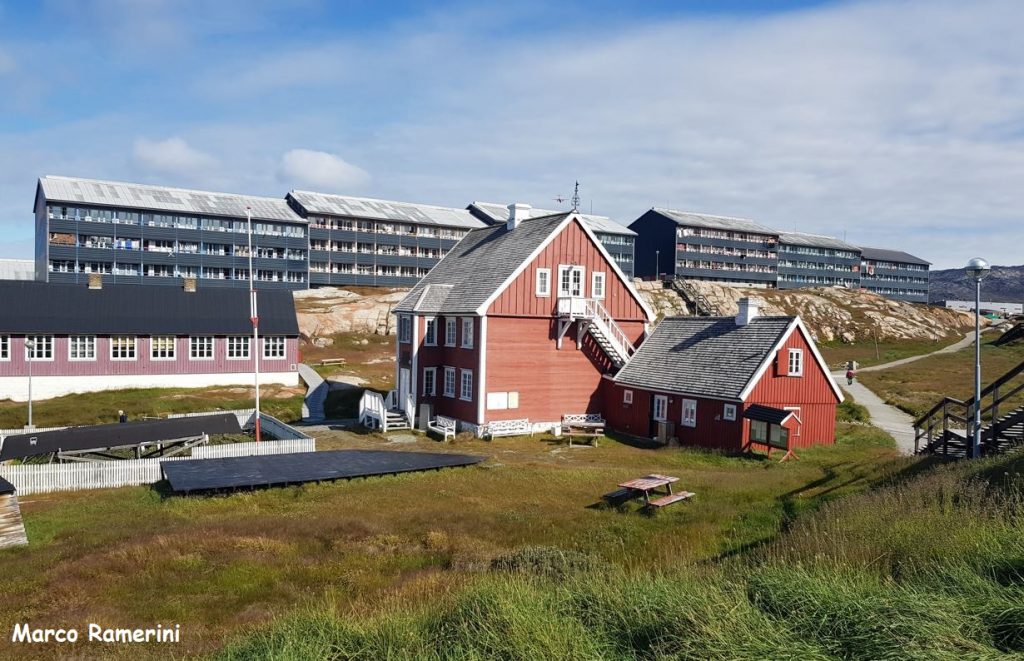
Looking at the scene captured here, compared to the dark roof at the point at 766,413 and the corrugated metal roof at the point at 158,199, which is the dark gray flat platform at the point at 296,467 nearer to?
the dark roof at the point at 766,413

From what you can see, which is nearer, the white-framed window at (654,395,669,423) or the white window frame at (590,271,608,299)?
the white-framed window at (654,395,669,423)

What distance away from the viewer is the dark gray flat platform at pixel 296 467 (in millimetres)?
24031

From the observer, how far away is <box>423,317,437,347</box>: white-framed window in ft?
133

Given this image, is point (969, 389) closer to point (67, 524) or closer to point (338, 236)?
point (67, 524)

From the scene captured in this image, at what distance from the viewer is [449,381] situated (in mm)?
39781

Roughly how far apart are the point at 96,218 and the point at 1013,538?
281 feet

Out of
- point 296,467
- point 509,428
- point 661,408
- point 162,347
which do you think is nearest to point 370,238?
point 162,347

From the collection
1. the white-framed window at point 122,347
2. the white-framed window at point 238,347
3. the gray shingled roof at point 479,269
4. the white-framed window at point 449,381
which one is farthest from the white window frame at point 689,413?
the white-framed window at point 122,347

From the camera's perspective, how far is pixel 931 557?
10766mm

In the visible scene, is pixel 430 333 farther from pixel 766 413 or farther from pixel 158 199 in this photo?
pixel 158 199

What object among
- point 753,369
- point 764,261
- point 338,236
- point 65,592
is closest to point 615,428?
point 753,369

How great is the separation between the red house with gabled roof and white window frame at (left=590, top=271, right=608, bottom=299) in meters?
0.06

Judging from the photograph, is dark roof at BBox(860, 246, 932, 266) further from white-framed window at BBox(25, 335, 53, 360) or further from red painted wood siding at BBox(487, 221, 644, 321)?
white-framed window at BBox(25, 335, 53, 360)

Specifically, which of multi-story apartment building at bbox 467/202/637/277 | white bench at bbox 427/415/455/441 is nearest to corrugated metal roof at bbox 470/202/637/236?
multi-story apartment building at bbox 467/202/637/277
